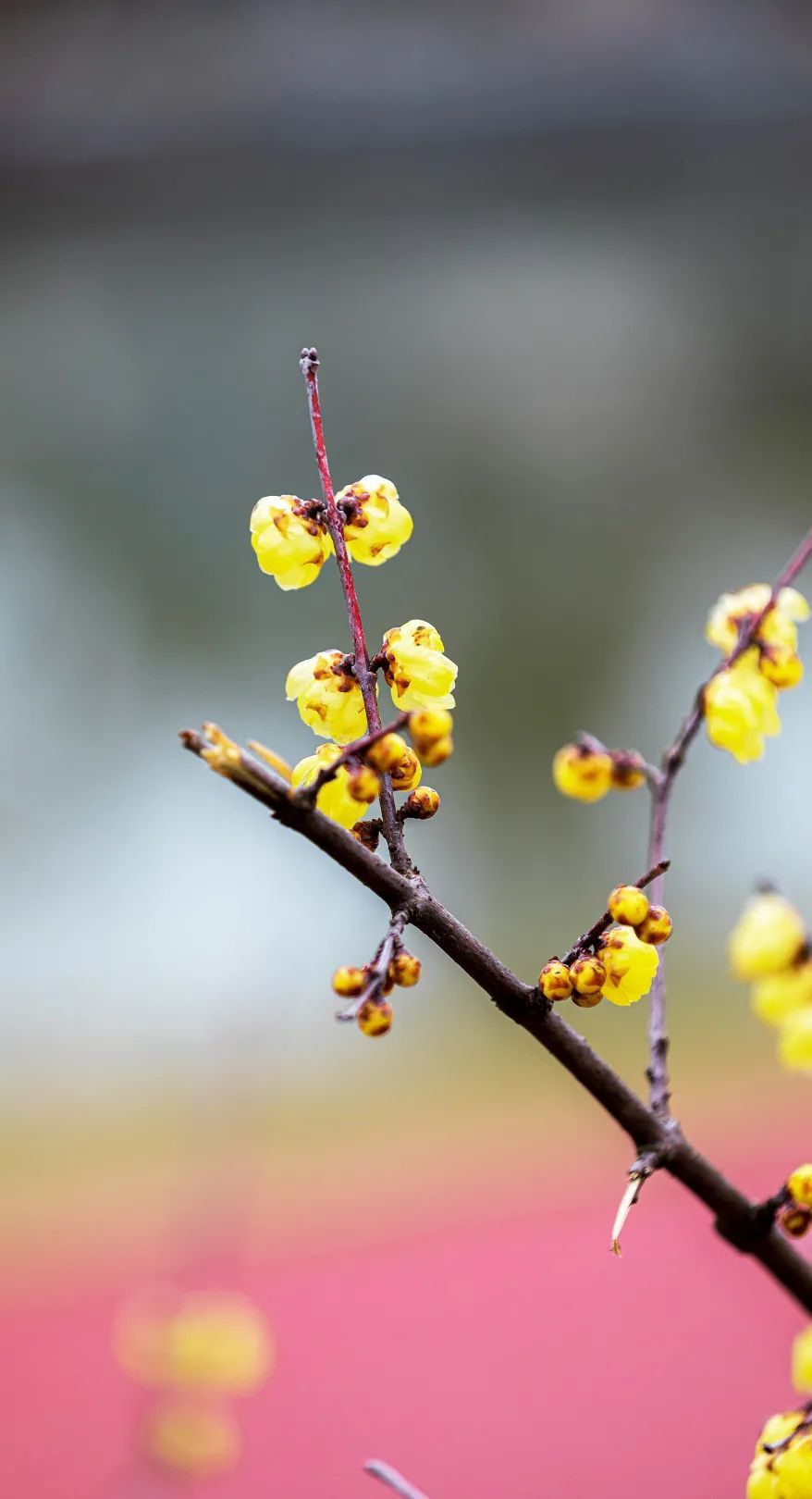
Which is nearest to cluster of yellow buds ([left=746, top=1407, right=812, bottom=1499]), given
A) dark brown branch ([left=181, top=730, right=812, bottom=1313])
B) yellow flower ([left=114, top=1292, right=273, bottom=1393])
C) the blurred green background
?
dark brown branch ([left=181, top=730, right=812, bottom=1313])

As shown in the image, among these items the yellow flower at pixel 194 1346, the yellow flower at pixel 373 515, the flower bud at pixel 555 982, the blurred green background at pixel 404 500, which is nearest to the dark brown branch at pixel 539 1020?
the flower bud at pixel 555 982

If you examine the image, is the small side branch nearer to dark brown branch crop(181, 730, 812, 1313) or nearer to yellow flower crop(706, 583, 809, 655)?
dark brown branch crop(181, 730, 812, 1313)

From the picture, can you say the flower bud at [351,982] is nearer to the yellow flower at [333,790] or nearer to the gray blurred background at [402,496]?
the yellow flower at [333,790]

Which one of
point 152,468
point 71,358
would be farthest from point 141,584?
point 71,358

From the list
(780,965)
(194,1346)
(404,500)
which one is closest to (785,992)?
(780,965)

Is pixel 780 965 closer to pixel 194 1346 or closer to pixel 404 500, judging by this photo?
pixel 194 1346

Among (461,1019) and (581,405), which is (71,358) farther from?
(461,1019)

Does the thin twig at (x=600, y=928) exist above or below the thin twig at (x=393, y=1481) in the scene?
above
